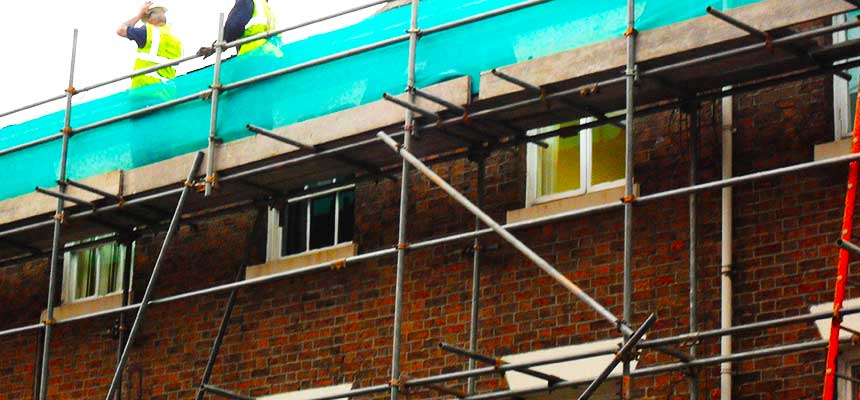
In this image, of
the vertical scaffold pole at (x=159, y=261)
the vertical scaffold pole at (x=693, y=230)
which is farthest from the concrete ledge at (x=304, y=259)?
the vertical scaffold pole at (x=693, y=230)

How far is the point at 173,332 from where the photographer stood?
17625mm

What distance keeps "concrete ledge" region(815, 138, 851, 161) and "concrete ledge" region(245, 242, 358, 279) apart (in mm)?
4542

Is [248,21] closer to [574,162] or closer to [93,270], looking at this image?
[93,270]

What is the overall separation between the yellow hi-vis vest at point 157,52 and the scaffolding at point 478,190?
636 millimetres

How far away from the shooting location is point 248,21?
1770 centimetres

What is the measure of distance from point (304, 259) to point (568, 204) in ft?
9.60

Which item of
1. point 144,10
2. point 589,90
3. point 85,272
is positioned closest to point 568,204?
point 589,90

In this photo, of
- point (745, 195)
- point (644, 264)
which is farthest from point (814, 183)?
point (644, 264)

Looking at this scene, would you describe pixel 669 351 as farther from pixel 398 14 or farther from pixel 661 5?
pixel 398 14

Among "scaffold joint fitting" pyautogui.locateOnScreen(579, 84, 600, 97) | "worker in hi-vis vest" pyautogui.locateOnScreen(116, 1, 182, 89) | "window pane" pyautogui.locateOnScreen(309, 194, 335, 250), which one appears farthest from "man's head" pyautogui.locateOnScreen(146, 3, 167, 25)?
"scaffold joint fitting" pyautogui.locateOnScreen(579, 84, 600, 97)

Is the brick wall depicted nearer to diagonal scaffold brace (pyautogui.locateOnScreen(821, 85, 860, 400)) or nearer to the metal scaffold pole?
the metal scaffold pole

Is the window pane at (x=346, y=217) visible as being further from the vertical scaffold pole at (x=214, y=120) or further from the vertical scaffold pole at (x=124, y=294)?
the vertical scaffold pole at (x=124, y=294)

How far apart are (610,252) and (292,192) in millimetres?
3317

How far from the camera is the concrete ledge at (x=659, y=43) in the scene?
1305cm
